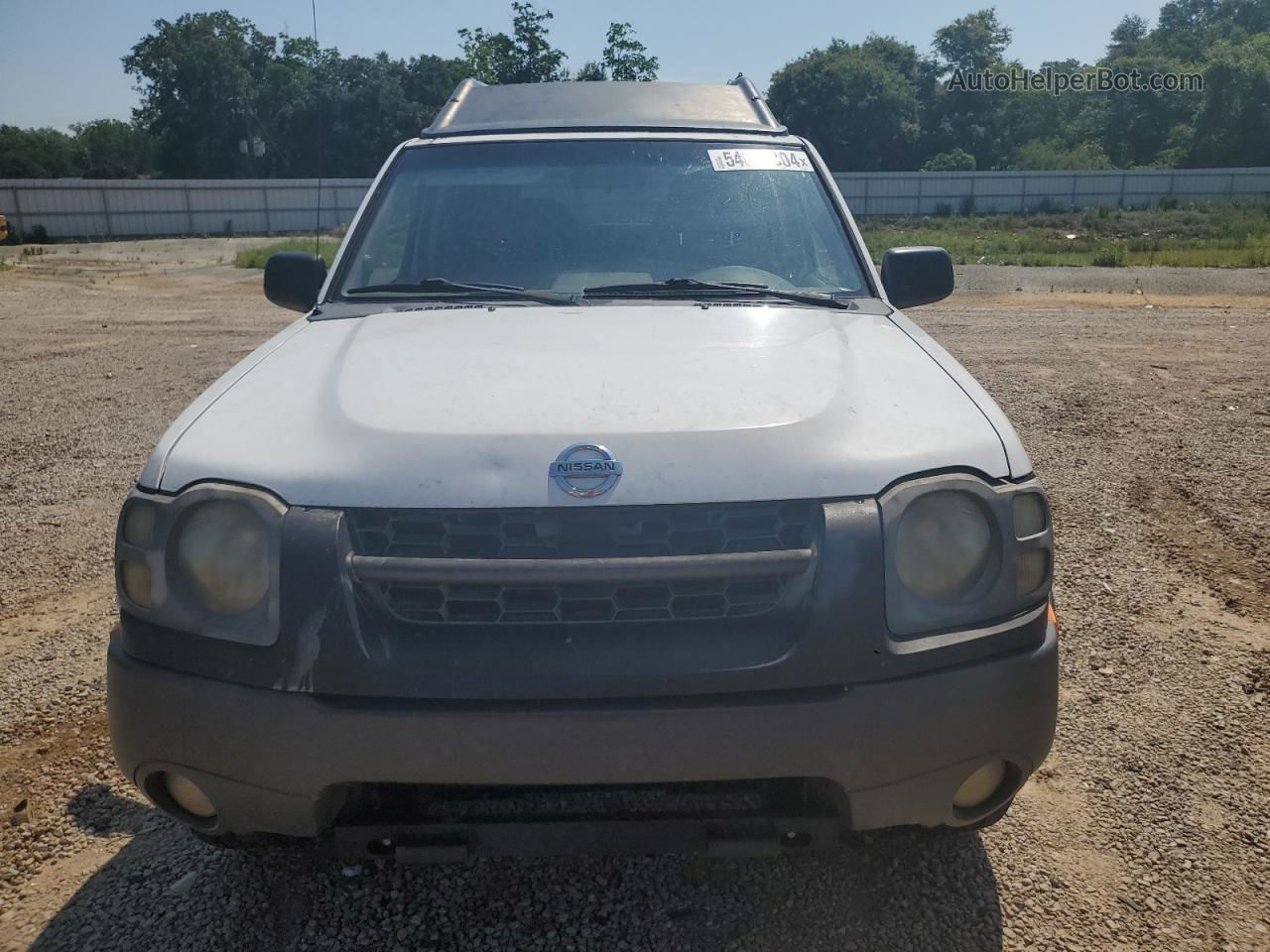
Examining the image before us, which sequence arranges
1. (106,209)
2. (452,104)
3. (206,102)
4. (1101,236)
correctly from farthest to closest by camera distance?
(206,102), (106,209), (1101,236), (452,104)

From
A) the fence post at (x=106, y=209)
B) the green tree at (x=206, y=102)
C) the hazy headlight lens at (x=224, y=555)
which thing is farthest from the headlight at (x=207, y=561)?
the green tree at (x=206, y=102)

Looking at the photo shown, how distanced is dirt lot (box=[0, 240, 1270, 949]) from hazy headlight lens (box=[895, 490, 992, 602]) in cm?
65

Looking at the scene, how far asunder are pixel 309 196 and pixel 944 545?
4110cm

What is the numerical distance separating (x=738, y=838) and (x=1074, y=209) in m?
48.2

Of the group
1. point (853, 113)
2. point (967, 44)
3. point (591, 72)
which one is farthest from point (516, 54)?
point (967, 44)

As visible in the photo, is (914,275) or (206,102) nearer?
(914,275)

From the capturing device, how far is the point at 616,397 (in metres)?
2.27

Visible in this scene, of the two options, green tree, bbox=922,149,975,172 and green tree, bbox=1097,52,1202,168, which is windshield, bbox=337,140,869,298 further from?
→ green tree, bbox=1097,52,1202,168

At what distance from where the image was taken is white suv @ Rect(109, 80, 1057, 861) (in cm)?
198

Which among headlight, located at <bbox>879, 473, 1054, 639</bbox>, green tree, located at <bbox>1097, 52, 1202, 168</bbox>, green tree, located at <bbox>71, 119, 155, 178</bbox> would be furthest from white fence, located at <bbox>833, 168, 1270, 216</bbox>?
green tree, located at <bbox>71, 119, 155, 178</bbox>

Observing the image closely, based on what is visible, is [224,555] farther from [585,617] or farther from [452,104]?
[452,104]

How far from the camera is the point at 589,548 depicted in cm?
202

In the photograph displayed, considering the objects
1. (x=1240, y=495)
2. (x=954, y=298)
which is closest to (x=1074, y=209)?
(x=954, y=298)

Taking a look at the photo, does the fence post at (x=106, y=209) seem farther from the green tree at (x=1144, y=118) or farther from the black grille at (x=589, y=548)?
the green tree at (x=1144, y=118)
